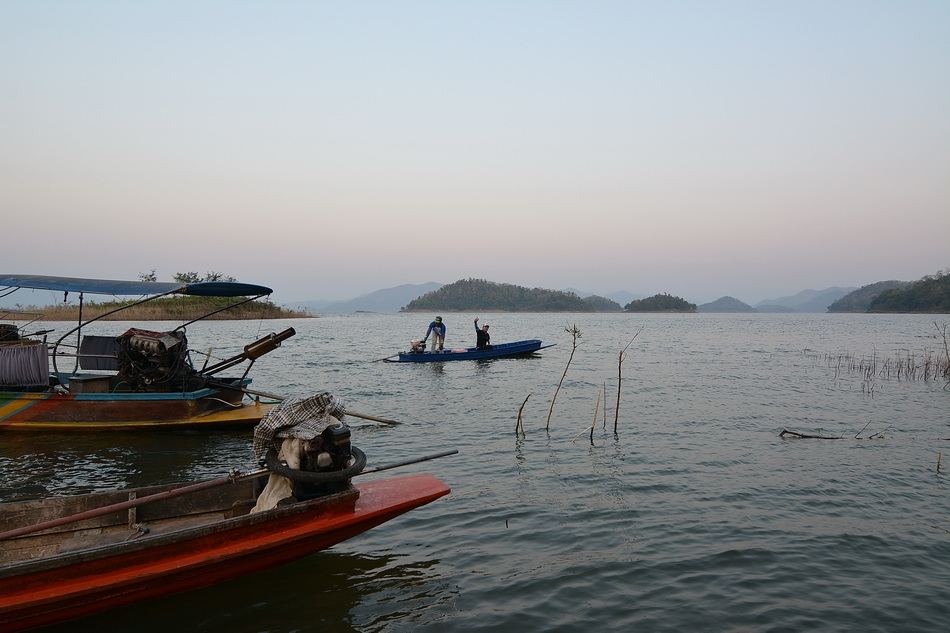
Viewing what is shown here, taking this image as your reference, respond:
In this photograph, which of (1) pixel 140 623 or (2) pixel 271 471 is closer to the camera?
(1) pixel 140 623

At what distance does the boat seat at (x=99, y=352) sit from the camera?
13992 mm

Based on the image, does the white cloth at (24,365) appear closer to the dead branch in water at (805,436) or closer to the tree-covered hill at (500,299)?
the dead branch in water at (805,436)

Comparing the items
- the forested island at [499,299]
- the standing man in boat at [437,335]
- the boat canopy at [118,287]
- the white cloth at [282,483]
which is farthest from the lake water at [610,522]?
the forested island at [499,299]

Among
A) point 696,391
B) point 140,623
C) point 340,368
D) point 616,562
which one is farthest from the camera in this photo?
point 340,368

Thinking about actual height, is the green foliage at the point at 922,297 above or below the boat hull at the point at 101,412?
above

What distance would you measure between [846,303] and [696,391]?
21244cm

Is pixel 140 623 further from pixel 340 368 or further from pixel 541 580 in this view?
pixel 340 368

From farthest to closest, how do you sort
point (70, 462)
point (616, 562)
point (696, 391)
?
1. point (696, 391)
2. point (70, 462)
3. point (616, 562)

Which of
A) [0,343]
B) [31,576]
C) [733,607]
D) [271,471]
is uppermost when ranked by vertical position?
[0,343]

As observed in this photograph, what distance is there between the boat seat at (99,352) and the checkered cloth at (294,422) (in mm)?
9464

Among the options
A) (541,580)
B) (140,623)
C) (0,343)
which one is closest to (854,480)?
(541,580)

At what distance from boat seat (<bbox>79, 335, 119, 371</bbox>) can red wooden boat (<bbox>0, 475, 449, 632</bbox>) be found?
854 cm

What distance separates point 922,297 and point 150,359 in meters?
148

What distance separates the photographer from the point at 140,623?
5.64 m
